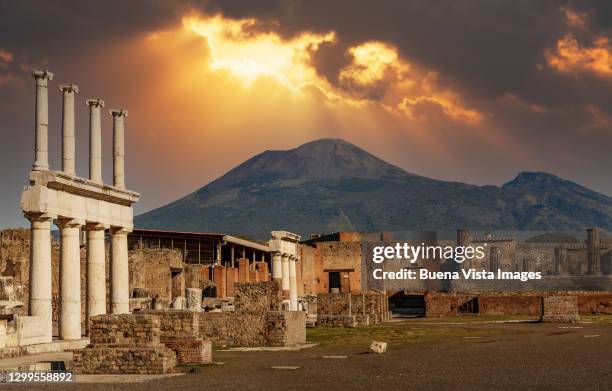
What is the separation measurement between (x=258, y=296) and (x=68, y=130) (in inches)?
298

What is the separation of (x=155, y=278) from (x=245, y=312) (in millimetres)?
24702

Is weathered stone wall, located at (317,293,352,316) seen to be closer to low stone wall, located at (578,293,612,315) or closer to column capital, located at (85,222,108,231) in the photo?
low stone wall, located at (578,293,612,315)

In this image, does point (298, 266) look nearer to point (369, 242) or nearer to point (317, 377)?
point (369, 242)

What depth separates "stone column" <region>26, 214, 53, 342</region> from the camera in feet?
93.6

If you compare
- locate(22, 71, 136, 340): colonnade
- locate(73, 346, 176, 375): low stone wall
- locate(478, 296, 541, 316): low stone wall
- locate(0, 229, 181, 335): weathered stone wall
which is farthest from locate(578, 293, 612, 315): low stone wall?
locate(73, 346, 176, 375): low stone wall

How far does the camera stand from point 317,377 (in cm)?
1981

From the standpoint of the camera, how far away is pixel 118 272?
115 ft

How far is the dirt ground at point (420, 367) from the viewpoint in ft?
59.6

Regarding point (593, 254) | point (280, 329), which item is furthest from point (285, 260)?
point (593, 254)

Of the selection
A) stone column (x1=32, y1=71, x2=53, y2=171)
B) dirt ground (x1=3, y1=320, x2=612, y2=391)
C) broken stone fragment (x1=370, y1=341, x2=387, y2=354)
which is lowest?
dirt ground (x1=3, y1=320, x2=612, y2=391)

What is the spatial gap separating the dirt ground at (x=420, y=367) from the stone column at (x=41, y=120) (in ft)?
23.8

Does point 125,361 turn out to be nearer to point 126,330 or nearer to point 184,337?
point 126,330

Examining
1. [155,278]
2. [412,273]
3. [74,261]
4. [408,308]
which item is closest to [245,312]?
[74,261]

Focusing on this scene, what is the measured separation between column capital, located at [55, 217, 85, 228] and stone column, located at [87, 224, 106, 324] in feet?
5.39
